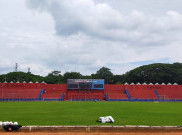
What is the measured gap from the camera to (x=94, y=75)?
393 feet

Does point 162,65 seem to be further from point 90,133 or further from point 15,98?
point 90,133

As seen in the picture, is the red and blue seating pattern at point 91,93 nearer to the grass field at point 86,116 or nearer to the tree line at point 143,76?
the tree line at point 143,76

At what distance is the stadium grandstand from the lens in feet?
233

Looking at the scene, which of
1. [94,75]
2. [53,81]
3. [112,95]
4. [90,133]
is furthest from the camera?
[94,75]

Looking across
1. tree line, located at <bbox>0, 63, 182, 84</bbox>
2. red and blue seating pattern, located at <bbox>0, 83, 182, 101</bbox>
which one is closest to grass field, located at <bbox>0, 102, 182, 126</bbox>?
red and blue seating pattern, located at <bbox>0, 83, 182, 101</bbox>

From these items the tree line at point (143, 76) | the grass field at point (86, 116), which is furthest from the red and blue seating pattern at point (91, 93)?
the grass field at point (86, 116)

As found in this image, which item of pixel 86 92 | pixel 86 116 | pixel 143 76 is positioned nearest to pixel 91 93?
pixel 86 92

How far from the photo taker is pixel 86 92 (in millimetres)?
73250

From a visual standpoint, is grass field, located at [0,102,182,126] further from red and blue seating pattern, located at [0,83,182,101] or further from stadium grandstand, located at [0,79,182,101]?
stadium grandstand, located at [0,79,182,101]

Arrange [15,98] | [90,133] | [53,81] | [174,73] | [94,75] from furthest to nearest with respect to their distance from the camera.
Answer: [94,75] → [53,81] → [174,73] → [15,98] → [90,133]

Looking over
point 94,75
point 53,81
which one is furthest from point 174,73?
point 53,81

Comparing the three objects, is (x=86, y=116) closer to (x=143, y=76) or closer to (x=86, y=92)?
(x=86, y=92)

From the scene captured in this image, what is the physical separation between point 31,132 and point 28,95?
62.6 metres

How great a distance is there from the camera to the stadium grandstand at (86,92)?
233ft
